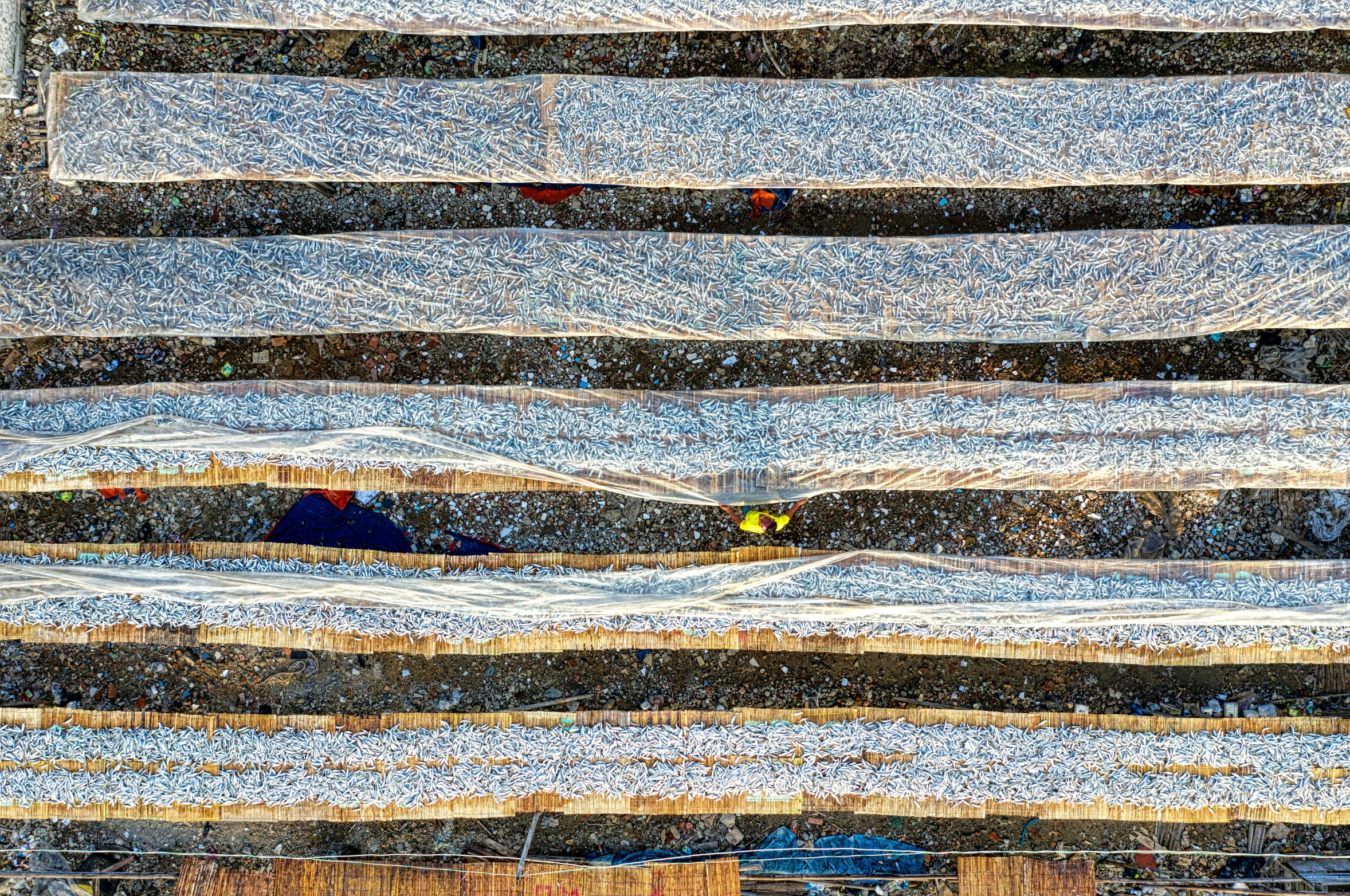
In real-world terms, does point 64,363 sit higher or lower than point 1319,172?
lower

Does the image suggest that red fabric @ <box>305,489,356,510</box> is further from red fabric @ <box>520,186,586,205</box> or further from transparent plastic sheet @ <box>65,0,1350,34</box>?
transparent plastic sheet @ <box>65,0,1350,34</box>

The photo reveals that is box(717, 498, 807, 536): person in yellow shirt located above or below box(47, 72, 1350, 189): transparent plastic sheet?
below

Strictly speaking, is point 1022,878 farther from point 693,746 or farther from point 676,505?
point 676,505

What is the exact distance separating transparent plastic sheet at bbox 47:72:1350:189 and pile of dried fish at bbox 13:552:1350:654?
6.17 ft

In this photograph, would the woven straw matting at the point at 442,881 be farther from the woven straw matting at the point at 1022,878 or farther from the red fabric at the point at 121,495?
the red fabric at the point at 121,495

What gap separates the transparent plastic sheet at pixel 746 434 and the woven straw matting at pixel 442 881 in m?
1.86

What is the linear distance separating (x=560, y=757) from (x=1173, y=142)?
4.18m

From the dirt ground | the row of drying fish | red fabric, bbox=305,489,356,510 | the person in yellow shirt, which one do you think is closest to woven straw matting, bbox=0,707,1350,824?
the row of drying fish

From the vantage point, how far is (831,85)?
3.98 meters

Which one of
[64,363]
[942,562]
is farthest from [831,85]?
[64,363]

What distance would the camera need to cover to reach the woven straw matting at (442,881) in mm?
4008

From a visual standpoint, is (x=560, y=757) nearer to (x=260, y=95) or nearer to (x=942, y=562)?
(x=942, y=562)

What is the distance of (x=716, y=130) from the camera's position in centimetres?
398

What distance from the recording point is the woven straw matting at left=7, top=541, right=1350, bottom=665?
13.1 feet
